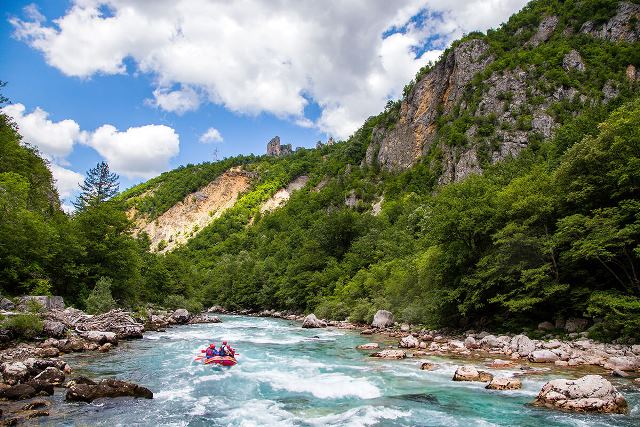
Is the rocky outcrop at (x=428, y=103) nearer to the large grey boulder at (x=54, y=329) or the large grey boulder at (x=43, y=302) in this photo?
the large grey boulder at (x=43, y=302)

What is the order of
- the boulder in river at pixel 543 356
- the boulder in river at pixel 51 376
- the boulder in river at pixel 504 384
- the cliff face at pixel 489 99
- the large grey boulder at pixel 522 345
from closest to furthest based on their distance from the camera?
the boulder in river at pixel 51 376 < the boulder in river at pixel 504 384 < the boulder in river at pixel 543 356 < the large grey boulder at pixel 522 345 < the cliff face at pixel 489 99

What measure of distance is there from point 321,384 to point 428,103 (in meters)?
82.3

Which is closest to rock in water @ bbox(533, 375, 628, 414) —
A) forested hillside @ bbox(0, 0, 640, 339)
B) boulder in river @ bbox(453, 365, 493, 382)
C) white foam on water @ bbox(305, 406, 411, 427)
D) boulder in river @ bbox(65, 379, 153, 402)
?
boulder in river @ bbox(453, 365, 493, 382)

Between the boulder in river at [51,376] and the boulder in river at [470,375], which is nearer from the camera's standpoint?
the boulder in river at [51,376]

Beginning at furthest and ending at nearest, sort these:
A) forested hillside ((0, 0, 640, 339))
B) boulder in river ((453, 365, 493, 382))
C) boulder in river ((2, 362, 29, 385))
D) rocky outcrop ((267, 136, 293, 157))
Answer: rocky outcrop ((267, 136, 293, 157)), forested hillside ((0, 0, 640, 339)), boulder in river ((453, 365, 493, 382)), boulder in river ((2, 362, 29, 385))

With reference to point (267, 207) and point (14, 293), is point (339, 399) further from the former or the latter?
point (267, 207)

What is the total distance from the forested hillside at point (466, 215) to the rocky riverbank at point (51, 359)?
5514 millimetres

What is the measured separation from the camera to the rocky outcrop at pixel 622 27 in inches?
2729

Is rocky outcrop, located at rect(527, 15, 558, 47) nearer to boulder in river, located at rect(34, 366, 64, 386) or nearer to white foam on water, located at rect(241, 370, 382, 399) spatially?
white foam on water, located at rect(241, 370, 382, 399)

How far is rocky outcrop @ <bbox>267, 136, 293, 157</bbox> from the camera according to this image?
613 feet

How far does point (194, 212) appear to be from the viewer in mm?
149125

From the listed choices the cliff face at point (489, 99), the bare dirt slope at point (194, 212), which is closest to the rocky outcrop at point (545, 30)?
the cliff face at point (489, 99)

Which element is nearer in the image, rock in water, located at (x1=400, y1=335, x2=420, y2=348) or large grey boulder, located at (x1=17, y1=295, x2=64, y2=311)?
large grey boulder, located at (x1=17, y1=295, x2=64, y2=311)

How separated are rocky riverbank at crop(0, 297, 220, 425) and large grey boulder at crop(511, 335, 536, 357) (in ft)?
53.8
